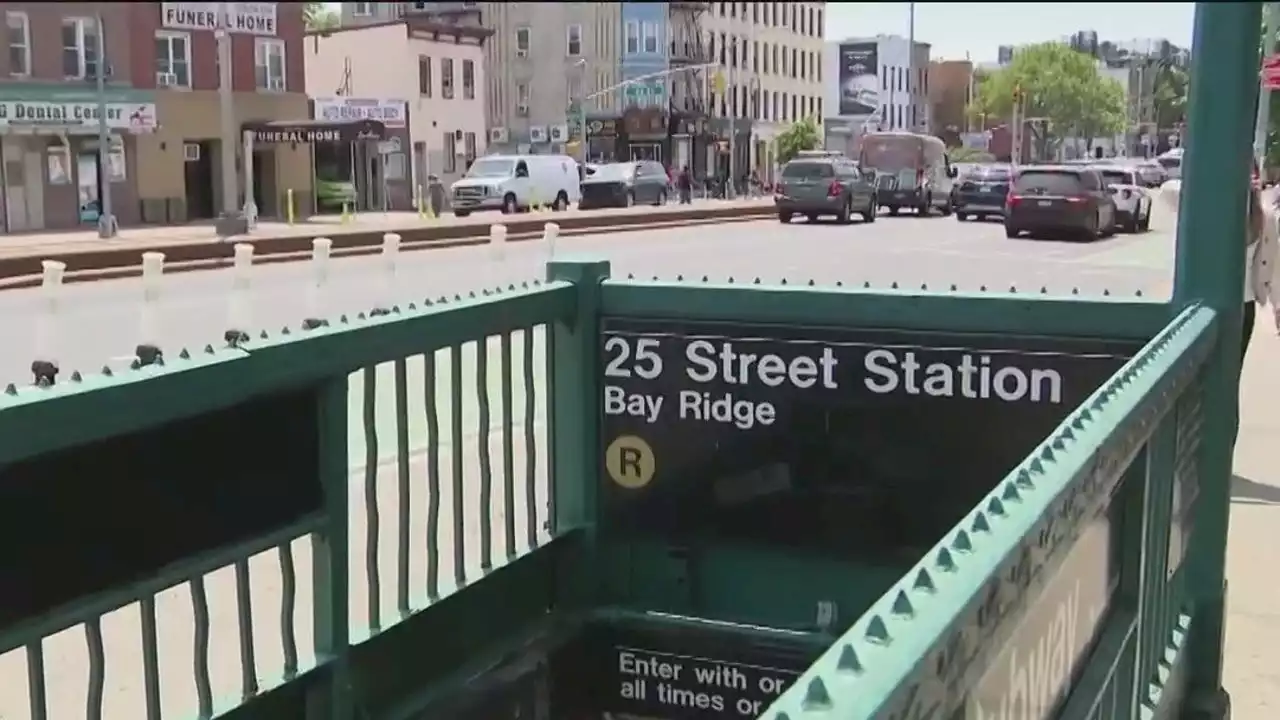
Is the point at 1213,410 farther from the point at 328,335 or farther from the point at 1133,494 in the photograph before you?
the point at 328,335

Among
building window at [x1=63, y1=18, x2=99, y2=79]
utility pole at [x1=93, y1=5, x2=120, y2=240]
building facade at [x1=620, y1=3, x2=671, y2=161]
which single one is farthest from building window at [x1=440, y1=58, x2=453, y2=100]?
building window at [x1=63, y1=18, x2=99, y2=79]

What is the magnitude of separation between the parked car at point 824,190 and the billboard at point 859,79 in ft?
193

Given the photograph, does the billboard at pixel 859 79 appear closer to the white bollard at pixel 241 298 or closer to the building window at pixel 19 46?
the building window at pixel 19 46

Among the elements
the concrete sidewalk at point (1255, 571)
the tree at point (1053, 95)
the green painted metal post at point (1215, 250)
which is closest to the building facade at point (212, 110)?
the concrete sidewalk at point (1255, 571)

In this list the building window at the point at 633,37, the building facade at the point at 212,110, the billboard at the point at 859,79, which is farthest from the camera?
the billboard at the point at 859,79

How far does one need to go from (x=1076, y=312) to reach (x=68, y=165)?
138 ft

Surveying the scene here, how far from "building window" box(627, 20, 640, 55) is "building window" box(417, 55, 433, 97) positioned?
1928 centimetres

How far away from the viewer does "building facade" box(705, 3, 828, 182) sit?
80688 millimetres

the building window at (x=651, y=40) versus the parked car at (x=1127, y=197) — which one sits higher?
the building window at (x=651, y=40)

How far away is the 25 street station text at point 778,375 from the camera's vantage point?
3871mm

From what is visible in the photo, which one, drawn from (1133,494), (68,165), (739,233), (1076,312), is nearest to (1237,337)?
(1076,312)

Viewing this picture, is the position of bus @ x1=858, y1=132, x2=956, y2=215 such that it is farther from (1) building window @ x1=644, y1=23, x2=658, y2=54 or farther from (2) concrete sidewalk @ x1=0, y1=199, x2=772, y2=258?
(1) building window @ x1=644, y1=23, x2=658, y2=54

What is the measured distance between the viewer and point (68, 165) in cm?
4178

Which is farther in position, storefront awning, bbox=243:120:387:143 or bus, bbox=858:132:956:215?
storefront awning, bbox=243:120:387:143
